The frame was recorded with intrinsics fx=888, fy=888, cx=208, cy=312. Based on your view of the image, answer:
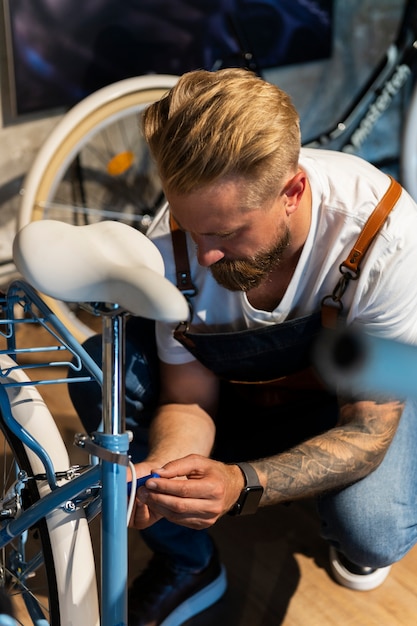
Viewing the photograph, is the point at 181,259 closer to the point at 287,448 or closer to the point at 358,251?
the point at 358,251

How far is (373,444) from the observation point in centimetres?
133

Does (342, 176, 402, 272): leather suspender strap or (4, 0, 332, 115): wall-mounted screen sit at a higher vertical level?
(342, 176, 402, 272): leather suspender strap

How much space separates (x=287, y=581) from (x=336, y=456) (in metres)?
0.38

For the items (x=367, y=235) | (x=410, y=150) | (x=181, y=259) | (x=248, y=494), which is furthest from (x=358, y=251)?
(x=410, y=150)

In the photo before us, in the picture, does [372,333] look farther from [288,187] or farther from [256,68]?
[256,68]

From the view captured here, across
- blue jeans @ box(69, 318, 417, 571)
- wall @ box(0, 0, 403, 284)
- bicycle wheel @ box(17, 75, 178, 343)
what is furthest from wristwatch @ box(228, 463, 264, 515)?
wall @ box(0, 0, 403, 284)

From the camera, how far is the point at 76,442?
3.34 feet

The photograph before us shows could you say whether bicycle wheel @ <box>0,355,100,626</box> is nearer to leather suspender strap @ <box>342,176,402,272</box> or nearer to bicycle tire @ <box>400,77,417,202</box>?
leather suspender strap @ <box>342,176,402,272</box>

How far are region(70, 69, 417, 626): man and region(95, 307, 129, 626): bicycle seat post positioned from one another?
4.4 inches

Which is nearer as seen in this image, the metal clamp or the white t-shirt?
the metal clamp

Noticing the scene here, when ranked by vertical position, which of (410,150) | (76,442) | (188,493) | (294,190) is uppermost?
(294,190)

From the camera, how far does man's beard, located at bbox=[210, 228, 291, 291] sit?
4.04ft

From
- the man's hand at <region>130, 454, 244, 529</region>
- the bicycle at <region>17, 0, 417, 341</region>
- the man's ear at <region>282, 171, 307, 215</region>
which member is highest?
the man's ear at <region>282, 171, 307, 215</region>

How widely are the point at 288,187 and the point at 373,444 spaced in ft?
1.34
